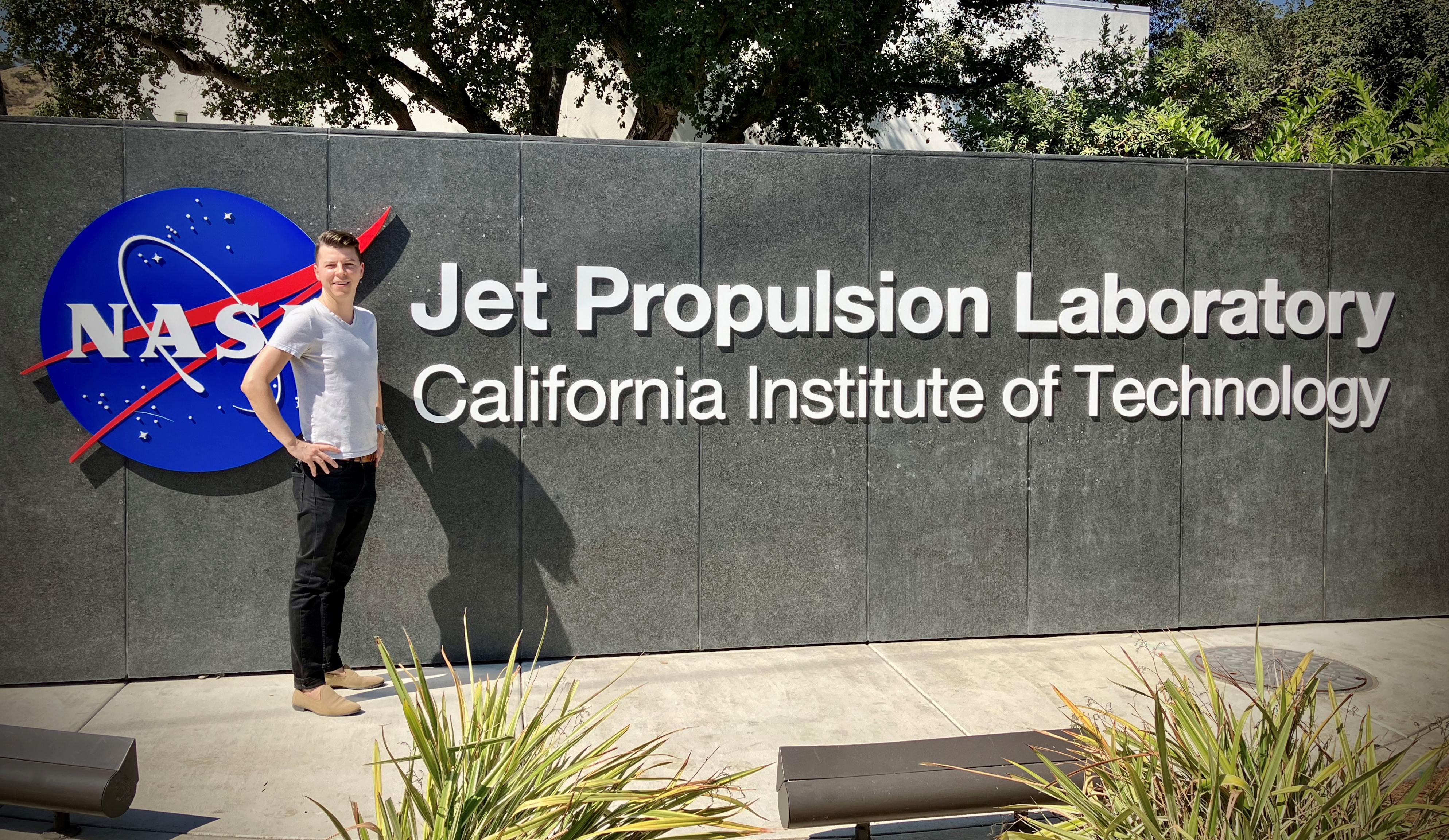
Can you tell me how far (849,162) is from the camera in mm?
5359

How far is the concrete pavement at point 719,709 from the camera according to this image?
3.56 meters

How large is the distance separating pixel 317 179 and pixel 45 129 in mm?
1204

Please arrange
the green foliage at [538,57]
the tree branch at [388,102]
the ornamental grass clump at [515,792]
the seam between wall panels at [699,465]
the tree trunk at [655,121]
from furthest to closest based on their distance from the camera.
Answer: the tree branch at [388,102] < the tree trunk at [655,121] < the green foliage at [538,57] < the seam between wall panels at [699,465] < the ornamental grass clump at [515,792]

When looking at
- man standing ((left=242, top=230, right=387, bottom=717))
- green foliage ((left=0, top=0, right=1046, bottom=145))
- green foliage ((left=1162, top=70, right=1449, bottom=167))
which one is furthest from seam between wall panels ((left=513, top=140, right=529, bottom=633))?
green foliage ((left=0, top=0, right=1046, bottom=145))

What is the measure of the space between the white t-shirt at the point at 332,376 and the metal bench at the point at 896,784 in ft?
7.97

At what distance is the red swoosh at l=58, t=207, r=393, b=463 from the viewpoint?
471cm

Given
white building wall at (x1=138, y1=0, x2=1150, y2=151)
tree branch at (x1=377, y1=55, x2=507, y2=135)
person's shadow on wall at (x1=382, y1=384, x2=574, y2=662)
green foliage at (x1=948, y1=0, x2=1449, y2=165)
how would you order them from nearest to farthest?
person's shadow on wall at (x1=382, y1=384, x2=574, y2=662)
green foliage at (x1=948, y1=0, x2=1449, y2=165)
tree branch at (x1=377, y1=55, x2=507, y2=135)
white building wall at (x1=138, y1=0, x2=1150, y2=151)

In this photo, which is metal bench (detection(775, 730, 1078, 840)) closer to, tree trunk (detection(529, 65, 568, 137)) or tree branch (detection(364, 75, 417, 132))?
tree trunk (detection(529, 65, 568, 137))

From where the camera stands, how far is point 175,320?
4.74m

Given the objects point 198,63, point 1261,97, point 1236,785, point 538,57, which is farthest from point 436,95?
point 1236,785

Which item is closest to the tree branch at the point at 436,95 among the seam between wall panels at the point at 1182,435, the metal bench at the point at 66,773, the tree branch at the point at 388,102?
the tree branch at the point at 388,102

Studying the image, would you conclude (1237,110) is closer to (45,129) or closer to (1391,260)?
(1391,260)

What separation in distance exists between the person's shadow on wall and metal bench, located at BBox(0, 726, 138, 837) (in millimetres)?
2033

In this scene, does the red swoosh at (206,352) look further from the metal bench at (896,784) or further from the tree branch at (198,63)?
the tree branch at (198,63)
